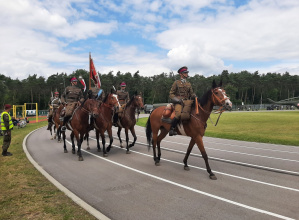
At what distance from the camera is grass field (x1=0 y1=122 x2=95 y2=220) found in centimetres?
437

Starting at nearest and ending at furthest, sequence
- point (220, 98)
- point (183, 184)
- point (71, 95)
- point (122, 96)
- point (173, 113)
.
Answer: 1. point (183, 184)
2. point (220, 98)
3. point (173, 113)
4. point (71, 95)
5. point (122, 96)

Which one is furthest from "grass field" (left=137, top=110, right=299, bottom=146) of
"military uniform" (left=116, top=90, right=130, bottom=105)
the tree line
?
the tree line

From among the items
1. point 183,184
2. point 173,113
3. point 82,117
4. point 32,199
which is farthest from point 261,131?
point 32,199

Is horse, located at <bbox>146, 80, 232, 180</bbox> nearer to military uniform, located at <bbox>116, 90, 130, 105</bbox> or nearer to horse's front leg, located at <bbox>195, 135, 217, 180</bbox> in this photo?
horse's front leg, located at <bbox>195, 135, 217, 180</bbox>

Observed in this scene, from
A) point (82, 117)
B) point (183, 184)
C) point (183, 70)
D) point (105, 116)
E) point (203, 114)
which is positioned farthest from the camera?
point (105, 116)

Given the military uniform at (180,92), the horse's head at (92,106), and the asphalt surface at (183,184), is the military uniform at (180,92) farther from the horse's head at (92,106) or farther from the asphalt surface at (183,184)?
the horse's head at (92,106)

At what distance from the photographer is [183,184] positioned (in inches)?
245

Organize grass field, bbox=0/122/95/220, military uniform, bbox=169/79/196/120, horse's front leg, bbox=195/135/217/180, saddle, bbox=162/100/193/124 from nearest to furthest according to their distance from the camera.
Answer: grass field, bbox=0/122/95/220
horse's front leg, bbox=195/135/217/180
saddle, bbox=162/100/193/124
military uniform, bbox=169/79/196/120

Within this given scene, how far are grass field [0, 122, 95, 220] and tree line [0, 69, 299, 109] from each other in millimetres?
60928

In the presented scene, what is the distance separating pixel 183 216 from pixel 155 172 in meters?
3.11

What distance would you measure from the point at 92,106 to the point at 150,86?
8664cm

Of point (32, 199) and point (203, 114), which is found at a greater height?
point (203, 114)

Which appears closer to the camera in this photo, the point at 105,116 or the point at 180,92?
the point at 180,92

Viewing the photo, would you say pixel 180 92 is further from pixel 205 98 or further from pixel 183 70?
pixel 205 98
